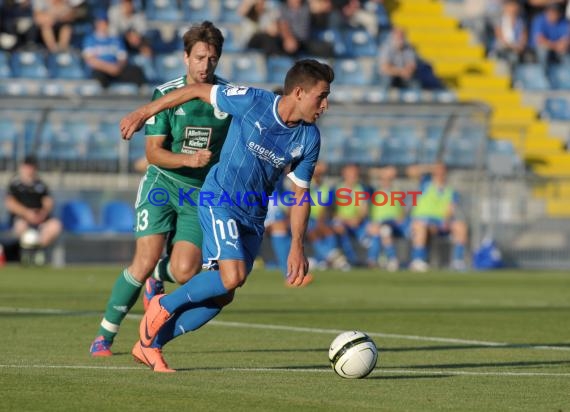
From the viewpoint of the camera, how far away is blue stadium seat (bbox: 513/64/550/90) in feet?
99.6

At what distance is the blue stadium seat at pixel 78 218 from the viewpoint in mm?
23127

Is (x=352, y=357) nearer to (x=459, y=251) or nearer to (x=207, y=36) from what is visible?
(x=207, y=36)

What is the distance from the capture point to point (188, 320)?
A: 847cm

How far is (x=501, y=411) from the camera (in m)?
6.81

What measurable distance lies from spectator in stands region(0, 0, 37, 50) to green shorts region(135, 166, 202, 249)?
16.8 metres

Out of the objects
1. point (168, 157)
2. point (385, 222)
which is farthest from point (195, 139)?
point (385, 222)

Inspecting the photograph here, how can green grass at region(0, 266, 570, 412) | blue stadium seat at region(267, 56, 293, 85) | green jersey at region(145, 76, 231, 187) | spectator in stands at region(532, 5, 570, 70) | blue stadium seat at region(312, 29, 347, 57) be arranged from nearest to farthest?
1. green grass at region(0, 266, 570, 412)
2. green jersey at region(145, 76, 231, 187)
3. blue stadium seat at region(267, 56, 293, 85)
4. blue stadium seat at region(312, 29, 347, 57)
5. spectator in stands at region(532, 5, 570, 70)

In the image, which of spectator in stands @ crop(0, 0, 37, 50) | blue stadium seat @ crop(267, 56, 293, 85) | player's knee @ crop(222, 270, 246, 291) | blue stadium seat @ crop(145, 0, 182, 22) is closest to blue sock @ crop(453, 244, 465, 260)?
blue stadium seat @ crop(267, 56, 293, 85)

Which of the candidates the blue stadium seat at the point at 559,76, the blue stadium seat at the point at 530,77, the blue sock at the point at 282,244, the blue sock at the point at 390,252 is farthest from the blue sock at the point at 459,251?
the blue stadium seat at the point at 559,76

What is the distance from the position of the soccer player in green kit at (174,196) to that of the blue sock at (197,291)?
111 cm

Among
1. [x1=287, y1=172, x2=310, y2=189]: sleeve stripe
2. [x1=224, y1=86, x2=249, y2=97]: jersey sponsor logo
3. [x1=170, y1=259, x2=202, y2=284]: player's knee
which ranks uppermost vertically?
[x1=224, y1=86, x2=249, y2=97]: jersey sponsor logo

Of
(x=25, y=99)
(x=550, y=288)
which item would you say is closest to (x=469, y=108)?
(x=550, y=288)

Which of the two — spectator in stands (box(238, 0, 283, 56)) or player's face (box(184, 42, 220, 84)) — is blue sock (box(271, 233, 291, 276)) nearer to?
spectator in stands (box(238, 0, 283, 56))

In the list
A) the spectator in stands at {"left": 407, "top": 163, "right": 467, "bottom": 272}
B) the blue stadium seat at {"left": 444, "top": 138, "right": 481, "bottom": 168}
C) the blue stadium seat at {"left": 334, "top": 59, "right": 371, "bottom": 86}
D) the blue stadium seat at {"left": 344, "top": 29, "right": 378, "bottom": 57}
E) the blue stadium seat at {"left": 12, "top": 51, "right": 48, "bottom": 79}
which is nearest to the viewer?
the spectator in stands at {"left": 407, "top": 163, "right": 467, "bottom": 272}
